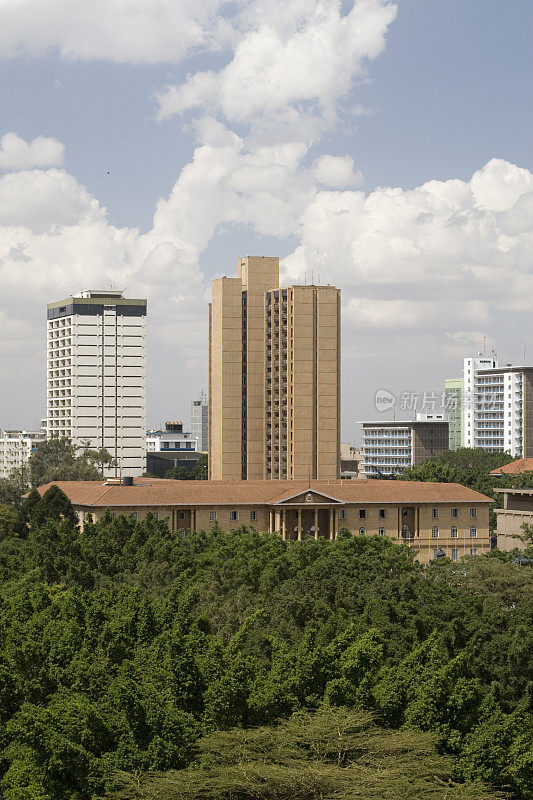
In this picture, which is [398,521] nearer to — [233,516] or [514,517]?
[514,517]

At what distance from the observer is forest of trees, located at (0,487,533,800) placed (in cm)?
3459

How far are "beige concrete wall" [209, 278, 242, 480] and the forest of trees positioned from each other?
92035 millimetres

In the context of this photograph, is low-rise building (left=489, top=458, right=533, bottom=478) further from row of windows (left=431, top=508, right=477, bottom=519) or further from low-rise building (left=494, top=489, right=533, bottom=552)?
low-rise building (left=494, top=489, right=533, bottom=552)

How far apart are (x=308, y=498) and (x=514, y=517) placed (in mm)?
18126

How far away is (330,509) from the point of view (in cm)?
10669

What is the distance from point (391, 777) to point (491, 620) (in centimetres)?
2264

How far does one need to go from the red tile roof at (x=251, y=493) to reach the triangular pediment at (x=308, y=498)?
0.83 ft

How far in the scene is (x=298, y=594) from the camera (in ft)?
190

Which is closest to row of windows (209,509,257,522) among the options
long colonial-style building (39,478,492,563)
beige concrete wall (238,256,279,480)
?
long colonial-style building (39,478,492,563)

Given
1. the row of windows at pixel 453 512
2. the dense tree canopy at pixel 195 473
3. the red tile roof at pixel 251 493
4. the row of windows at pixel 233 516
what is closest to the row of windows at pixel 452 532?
the row of windows at pixel 453 512

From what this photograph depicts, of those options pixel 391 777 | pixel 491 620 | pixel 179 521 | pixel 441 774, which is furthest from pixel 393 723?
pixel 179 521

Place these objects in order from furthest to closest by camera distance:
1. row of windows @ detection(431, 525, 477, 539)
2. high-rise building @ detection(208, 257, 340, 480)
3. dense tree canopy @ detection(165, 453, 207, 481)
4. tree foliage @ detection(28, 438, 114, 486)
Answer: dense tree canopy @ detection(165, 453, 207, 481), tree foliage @ detection(28, 438, 114, 486), high-rise building @ detection(208, 257, 340, 480), row of windows @ detection(431, 525, 477, 539)

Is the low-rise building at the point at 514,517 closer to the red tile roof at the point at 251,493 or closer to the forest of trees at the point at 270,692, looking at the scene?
the red tile roof at the point at 251,493

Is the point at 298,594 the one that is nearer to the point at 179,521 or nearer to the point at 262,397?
the point at 179,521
